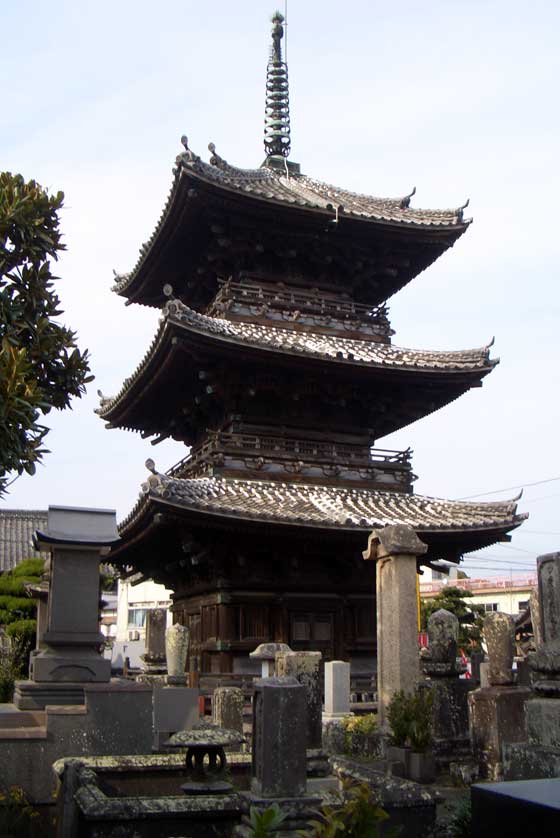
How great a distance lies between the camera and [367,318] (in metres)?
21.4

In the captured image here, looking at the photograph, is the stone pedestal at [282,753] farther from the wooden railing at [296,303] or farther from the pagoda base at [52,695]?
the wooden railing at [296,303]

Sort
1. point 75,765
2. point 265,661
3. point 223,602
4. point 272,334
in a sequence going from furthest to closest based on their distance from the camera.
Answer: point 272,334 → point 223,602 → point 265,661 → point 75,765

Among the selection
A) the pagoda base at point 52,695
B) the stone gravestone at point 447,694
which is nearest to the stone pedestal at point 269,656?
the stone gravestone at point 447,694

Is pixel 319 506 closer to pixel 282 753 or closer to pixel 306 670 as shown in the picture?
pixel 306 670

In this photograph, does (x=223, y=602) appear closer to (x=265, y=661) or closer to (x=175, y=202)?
(x=265, y=661)

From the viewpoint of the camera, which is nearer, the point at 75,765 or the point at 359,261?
the point at 75,765

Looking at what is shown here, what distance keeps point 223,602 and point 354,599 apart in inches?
120

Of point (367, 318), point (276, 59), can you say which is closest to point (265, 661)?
point (367, 318)

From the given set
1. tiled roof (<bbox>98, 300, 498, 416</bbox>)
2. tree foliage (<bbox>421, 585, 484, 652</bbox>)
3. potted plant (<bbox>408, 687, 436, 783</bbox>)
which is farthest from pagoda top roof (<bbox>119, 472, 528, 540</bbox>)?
tree foliage (<bbox>421, 585, 484, 652</bbox>)

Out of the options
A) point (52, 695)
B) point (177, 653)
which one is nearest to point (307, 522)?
point (177, 653)

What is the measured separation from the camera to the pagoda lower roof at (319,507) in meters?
15.8

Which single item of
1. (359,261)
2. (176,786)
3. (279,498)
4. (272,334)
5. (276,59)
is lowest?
(176,786)

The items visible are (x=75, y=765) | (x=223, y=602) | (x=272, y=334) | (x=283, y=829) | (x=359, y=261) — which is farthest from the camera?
(x=359, y=261)

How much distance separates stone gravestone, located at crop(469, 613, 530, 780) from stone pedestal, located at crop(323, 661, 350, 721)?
231 centimetres
